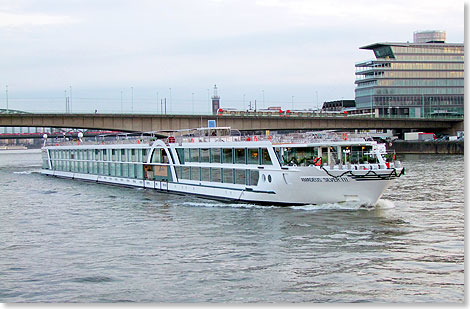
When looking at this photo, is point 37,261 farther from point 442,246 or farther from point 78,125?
point 78,125

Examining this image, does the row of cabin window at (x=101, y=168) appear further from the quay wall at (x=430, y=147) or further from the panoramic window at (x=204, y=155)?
the quay wall at (x=430, y=147)

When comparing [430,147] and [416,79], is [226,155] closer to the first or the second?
[430,147]

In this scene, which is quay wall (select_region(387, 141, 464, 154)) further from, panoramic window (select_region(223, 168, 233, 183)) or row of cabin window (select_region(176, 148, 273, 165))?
panoramic window (select_region(223, 168, 233, 183))

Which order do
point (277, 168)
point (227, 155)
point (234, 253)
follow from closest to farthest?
point (234, 253), point (277, 168), point (227, 155)

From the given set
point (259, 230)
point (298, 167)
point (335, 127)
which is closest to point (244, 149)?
point (298, 167)

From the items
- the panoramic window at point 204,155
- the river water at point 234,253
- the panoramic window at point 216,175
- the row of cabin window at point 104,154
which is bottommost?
the river water at point 234,253

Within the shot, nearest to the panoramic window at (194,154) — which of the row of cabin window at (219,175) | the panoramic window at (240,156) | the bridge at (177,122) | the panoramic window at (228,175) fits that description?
the row of cabin window at (219,175)

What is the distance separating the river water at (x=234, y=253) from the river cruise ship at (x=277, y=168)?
105 centimetres

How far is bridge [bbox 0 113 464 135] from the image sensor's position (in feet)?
245

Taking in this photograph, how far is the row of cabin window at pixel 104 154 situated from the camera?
162 ft

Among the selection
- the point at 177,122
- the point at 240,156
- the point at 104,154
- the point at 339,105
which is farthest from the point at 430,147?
the point at 339,105

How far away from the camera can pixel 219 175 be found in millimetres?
37562

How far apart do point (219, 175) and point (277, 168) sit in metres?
6.30

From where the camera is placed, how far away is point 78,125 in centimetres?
7600
